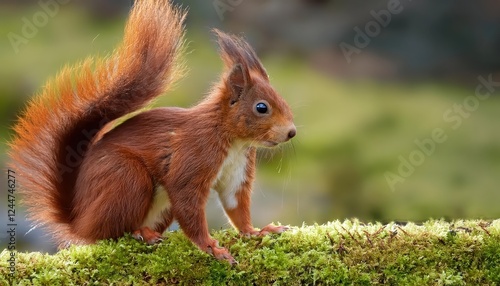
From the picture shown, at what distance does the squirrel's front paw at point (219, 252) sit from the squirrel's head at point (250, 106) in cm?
37

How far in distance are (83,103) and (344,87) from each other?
4.17 m

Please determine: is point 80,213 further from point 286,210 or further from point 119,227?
point 286,210

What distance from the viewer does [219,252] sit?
232 cm

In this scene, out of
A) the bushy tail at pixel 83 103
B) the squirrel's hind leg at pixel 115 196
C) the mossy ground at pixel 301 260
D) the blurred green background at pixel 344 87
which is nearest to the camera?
the mossy ground at pixel 301 260

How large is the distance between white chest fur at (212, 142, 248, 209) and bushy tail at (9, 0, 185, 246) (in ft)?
1.11

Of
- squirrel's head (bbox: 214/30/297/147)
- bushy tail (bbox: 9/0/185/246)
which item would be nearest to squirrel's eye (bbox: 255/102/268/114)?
squirrel's head (bbox: 214/30/297/147)

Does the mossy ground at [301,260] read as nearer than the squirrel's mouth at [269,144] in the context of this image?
Yes

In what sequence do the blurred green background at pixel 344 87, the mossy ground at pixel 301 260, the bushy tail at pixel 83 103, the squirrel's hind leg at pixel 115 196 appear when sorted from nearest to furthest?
1. the mossy ground at pixel 301 260
2. the squirrel's hind leg at pixel 115 196
3. the bushy tail at pixel 83 103
4. the blurred green background at pixel 344 87

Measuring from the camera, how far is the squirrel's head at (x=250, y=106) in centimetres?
243

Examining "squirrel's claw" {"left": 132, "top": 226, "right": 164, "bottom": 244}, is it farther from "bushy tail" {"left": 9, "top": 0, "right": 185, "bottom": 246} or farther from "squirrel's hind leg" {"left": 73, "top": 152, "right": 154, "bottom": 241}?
"bushy tail" {"left": 9, "top": 0, "right": 185, "bottom": 246}

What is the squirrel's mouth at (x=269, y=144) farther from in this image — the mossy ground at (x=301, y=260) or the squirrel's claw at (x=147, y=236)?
the squirrel's claw at (x=147, y=236)

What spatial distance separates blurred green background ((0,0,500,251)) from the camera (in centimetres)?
518

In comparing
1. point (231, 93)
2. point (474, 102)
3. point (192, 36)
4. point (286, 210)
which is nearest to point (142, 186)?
point (231, 93)

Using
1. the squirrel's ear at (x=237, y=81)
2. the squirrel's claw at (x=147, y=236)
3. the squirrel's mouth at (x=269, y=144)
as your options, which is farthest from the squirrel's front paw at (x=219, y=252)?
the squirrel's ear at (x=237, y=81)
